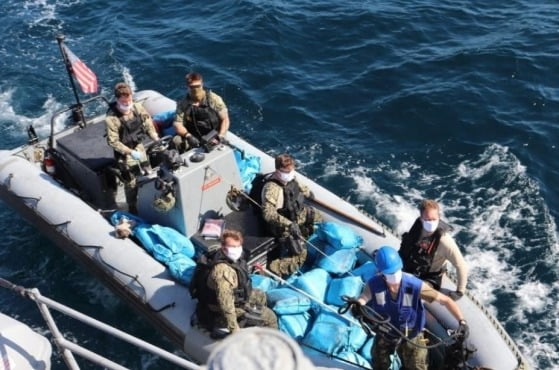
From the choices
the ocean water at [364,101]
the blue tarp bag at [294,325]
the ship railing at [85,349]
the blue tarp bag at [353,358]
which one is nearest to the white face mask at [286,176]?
the blue tarp bag at [294,325]

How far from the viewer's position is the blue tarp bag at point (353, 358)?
7.76 meters

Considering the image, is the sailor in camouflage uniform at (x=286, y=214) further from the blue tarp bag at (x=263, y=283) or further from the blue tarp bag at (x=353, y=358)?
the blue tarp bag at (x=353, y=358)

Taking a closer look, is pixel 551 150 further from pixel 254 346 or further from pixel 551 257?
pixel 254 346

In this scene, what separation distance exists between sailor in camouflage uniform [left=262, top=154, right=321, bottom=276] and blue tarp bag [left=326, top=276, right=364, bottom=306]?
2.19ft

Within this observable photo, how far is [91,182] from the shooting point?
10742 millimetres

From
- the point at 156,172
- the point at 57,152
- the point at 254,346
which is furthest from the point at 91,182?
the point at 254,346

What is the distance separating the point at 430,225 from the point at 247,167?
394cm

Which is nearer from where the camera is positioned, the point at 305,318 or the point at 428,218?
the point at 428,218

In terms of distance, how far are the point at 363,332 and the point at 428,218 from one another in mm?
1783

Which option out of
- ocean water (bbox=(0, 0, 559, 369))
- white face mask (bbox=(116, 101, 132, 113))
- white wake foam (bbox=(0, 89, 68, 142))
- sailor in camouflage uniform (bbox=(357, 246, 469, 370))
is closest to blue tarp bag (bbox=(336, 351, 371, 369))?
sailor in camouflage uniform (bbox=(357, 246, 469, 370))

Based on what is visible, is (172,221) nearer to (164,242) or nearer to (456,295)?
(164,242)

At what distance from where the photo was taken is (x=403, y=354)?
7145mm

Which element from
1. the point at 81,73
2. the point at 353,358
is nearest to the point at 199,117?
the point at 81,73

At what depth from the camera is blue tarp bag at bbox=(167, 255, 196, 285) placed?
8.55 metres
